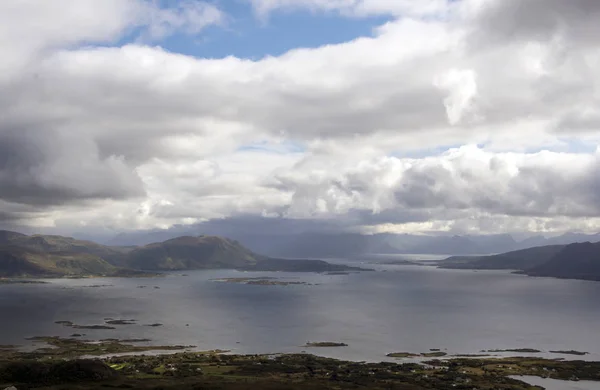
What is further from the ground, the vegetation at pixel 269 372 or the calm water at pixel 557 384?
the vegetation at pixel 269 372

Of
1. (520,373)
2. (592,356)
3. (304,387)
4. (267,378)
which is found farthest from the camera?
(592,356)

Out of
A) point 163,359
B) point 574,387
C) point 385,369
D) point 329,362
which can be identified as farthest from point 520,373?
point 163,359

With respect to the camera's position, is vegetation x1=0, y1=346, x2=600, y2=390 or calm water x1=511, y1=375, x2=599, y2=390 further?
calm water x1=511, y1=375, x2=599, y2=390

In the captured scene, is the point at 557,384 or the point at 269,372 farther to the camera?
the point at 269,372

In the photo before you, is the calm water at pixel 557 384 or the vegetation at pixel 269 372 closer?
the vegetation at pixel 269 372

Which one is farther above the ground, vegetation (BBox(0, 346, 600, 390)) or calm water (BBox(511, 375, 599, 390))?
vegetation (BBox(0, 346, 600, 390))

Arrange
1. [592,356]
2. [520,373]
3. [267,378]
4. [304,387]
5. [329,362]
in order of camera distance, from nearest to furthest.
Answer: [304,387] → [267,378] → [520,373] → [329,362] → [592,356]

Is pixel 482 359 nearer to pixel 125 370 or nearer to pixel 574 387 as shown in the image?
pixel 574 387

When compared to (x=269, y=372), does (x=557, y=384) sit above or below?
below

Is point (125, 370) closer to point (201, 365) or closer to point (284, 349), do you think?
point (201, 365)

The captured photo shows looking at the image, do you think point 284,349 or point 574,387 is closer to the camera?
point 574,387
